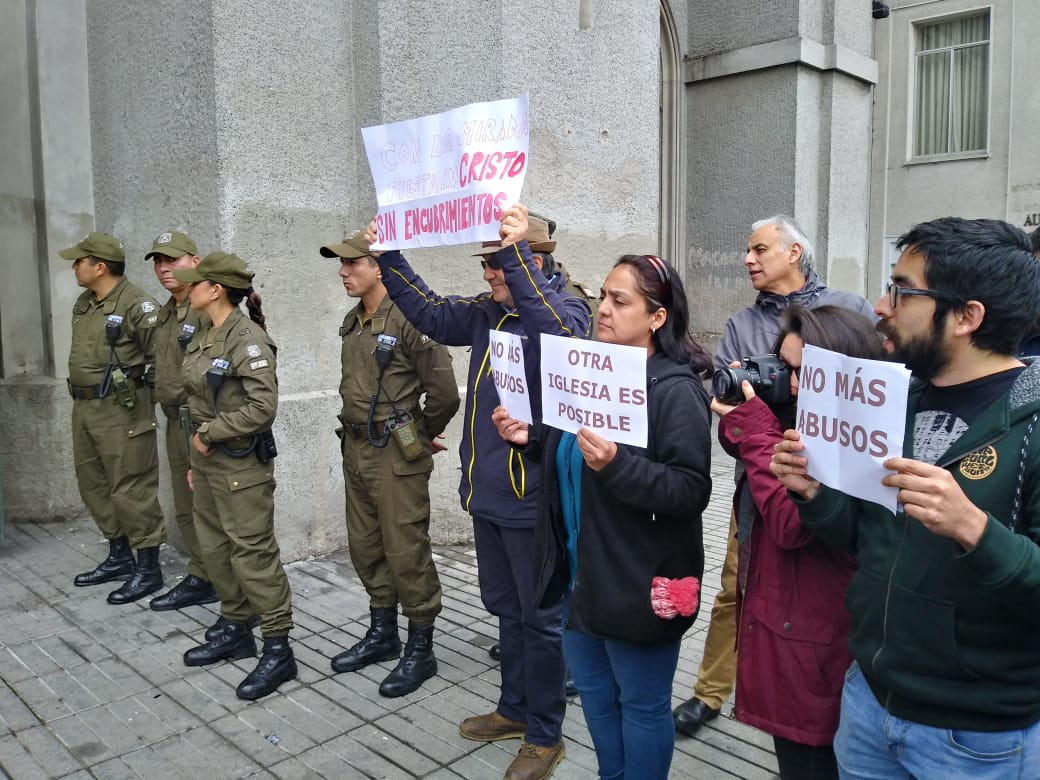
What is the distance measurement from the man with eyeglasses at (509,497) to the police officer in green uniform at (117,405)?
2584 mm

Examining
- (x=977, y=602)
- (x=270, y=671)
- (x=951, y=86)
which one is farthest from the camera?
(x=951, y=86)

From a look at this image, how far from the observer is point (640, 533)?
8.82 feet

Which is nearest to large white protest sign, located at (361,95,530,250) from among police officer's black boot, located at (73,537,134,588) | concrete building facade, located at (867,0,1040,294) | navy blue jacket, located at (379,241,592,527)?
navy blue jacket, located at (379,241,592,527)

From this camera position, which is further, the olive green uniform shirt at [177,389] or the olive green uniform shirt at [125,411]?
the olive green uniform shirt at [125,411]

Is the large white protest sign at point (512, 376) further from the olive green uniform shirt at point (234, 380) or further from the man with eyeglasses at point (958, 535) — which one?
the olive green uniform shirt at point (234, 380)

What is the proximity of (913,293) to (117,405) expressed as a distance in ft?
16.2

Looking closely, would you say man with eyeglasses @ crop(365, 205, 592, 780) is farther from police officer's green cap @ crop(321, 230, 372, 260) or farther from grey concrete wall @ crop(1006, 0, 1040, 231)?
grey concrete wall @ crop(1006, 0, 1040, 231)

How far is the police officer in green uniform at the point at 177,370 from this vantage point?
17.1 ft

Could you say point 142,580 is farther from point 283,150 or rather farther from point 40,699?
point 283,150

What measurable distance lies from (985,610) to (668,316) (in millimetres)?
1300

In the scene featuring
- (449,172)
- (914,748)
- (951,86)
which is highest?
(951,86)

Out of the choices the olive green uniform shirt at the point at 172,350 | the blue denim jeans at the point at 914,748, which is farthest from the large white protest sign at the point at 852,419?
the olive green uniform shirt at the point at 172,350

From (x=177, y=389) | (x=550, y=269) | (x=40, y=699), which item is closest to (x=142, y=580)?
(x=177, y=389)

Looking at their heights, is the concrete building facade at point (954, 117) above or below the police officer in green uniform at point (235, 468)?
above
